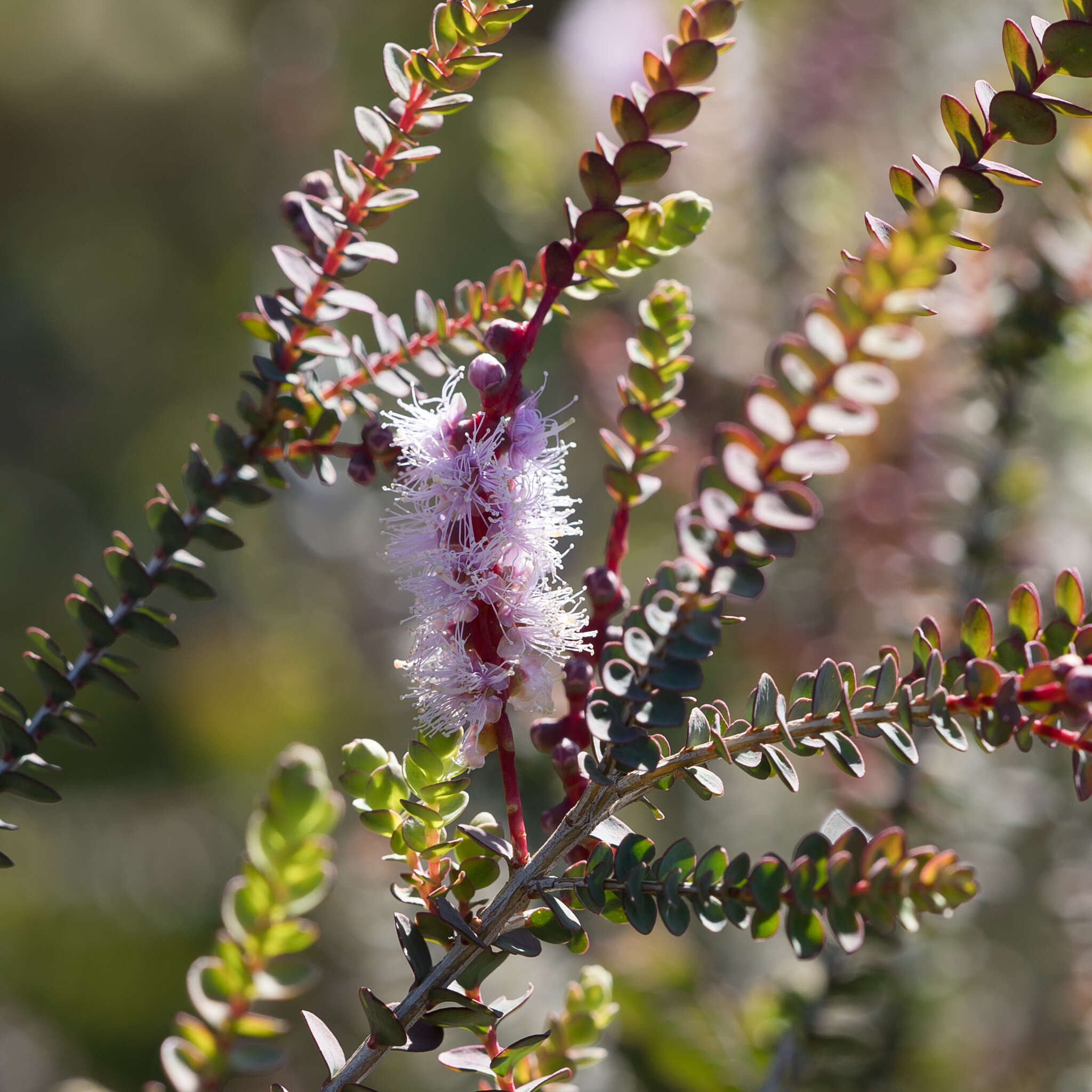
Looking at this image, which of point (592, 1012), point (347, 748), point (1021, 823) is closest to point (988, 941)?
point (1021, 823)

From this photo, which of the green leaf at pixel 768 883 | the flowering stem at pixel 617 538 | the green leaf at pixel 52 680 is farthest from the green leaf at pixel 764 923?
the green leaf at pixel 52 680

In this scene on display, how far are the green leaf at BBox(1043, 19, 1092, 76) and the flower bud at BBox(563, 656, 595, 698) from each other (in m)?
0.19

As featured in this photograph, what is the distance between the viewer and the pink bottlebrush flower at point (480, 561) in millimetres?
263

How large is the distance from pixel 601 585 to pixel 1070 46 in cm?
18

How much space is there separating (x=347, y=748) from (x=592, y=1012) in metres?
0.13

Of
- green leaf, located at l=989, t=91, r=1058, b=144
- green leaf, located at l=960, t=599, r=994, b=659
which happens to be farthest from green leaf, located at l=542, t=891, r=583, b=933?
green leaf, located at l=989, t=91, r=1058, b=144

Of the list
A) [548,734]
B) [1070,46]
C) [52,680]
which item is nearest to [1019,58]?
[1070,46]

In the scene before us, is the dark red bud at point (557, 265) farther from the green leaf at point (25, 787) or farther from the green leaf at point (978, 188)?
the green leaf at point (25, 787)

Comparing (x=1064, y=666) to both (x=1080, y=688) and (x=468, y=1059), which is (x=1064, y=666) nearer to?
(x=1080, y=688)

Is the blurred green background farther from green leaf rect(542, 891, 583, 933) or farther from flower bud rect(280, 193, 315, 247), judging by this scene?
flower bud rect(280, 193, 315, 247)

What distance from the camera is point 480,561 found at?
261 millimetres

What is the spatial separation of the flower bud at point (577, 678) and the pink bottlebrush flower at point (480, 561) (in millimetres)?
11

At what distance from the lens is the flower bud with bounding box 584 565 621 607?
0.28 metres

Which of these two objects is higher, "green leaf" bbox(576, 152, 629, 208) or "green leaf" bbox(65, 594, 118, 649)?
"green leaf" bbox(576, 152, 629, 208)
